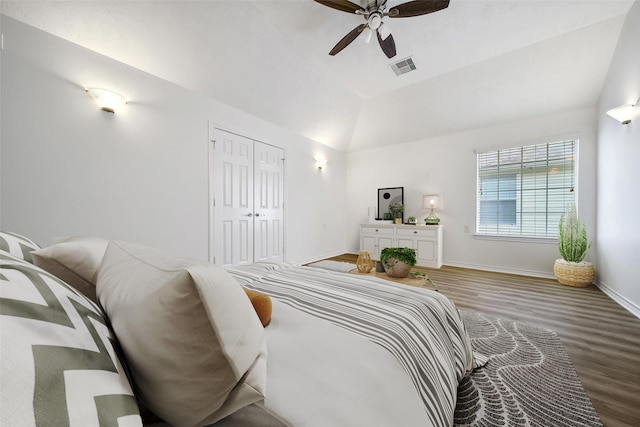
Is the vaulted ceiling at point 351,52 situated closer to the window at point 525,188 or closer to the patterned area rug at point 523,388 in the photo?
the window at point 525,188

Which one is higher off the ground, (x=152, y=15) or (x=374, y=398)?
(x=152, y=15)

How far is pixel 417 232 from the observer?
4.49m

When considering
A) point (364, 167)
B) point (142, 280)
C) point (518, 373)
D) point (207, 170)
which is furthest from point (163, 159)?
point (364, 167)

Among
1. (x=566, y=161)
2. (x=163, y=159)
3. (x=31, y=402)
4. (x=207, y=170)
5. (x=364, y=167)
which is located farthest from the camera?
(x=364, y=167)

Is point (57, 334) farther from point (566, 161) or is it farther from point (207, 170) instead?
point (566, 161)

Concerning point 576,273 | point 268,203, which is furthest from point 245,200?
point 576,273

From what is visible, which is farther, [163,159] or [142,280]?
[163,159]

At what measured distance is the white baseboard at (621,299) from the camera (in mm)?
2360

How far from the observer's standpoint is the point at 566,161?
12.2 feet

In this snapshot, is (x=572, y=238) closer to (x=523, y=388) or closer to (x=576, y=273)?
(x=576, y=273)

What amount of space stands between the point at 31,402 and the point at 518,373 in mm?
2246

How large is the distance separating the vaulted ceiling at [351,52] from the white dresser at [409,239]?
2.13m

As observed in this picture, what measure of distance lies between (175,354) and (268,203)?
3.64 m

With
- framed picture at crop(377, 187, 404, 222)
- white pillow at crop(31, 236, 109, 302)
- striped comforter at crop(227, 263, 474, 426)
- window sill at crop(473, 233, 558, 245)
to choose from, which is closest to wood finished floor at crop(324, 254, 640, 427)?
window sill at crop(473, 233, 558, 245)
